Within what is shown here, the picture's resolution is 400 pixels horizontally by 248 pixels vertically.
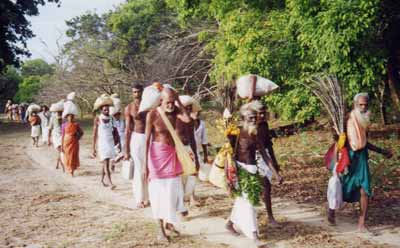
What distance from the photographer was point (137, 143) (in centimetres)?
746

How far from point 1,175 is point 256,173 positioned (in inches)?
295

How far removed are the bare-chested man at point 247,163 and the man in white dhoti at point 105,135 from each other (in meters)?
3.96

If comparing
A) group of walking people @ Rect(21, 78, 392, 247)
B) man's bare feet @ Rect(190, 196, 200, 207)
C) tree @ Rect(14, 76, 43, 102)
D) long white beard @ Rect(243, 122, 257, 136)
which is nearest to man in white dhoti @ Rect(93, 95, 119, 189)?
man's bare feet @ Rect(190, 196, 200, 207)

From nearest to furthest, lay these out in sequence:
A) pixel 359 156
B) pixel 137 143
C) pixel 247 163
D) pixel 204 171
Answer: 1. pixel 247 163
2. pixel 359 156
3. pixel 137 143
4. pixel 204 171

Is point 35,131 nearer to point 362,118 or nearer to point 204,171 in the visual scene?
point 204,171

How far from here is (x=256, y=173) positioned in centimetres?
550

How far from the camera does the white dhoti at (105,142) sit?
352 inches

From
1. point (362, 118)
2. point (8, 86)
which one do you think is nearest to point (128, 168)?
point (362, 118)

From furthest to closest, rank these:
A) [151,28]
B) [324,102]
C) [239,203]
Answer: [151,28] → [324,102] → [239,203]

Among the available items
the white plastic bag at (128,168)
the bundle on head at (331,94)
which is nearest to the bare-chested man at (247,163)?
the white plastic bag at (128,168)

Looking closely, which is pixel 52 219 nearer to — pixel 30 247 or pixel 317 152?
pixel 30 247

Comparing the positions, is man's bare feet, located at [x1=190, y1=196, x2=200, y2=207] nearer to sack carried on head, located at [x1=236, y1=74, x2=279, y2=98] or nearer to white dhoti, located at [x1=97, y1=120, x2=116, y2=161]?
sack carried on head, located at [x1=236, y1=74, x2=279, y2=98]

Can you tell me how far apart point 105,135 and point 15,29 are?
927 inches

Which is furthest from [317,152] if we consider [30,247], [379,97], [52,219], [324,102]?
[30,247]
